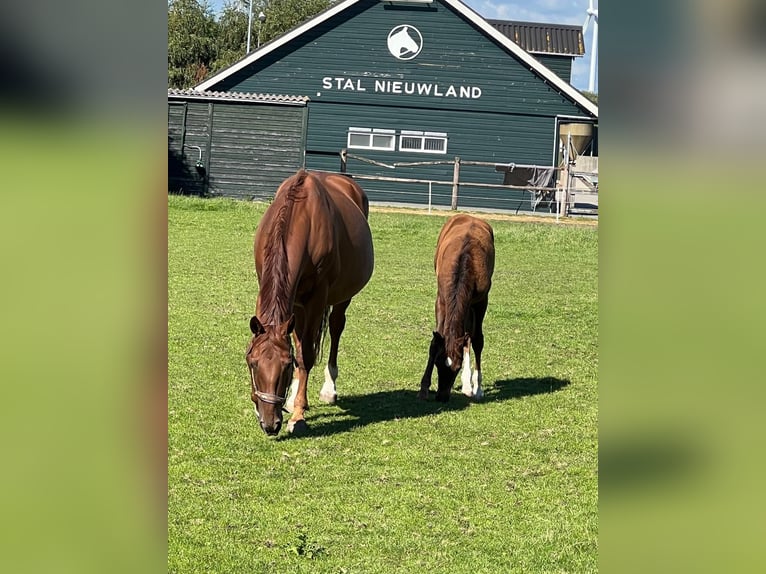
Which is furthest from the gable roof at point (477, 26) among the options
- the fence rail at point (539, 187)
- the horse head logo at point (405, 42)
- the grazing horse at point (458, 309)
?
the grazing horse at point (458, 309)

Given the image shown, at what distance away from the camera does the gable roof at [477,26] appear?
28.3 metres

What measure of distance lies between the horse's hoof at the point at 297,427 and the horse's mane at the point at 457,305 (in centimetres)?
147

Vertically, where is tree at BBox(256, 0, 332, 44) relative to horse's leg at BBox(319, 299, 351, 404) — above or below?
above

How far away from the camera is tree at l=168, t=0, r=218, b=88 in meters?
52.1

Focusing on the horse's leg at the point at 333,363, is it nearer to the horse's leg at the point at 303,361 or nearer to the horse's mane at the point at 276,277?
the horse's leg at the point at 303,361

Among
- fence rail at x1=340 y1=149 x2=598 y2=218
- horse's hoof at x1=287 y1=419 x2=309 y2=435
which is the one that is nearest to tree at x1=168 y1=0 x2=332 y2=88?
fence rail at x1=340 y1=149 x2=598 y2=218

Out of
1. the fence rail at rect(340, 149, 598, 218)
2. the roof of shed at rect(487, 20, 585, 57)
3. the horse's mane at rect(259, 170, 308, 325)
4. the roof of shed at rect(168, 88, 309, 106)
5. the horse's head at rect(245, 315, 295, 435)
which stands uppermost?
the roof of shed at rect(487, 20, 585, 57)

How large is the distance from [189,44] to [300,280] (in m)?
50.1

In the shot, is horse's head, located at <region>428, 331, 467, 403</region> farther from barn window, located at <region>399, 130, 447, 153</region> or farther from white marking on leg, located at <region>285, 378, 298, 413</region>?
barn window, located at <region>399, 130, 447, 153</region>

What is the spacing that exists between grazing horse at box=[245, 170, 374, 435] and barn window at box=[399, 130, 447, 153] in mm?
21002

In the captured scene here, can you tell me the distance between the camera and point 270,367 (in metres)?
5.35
